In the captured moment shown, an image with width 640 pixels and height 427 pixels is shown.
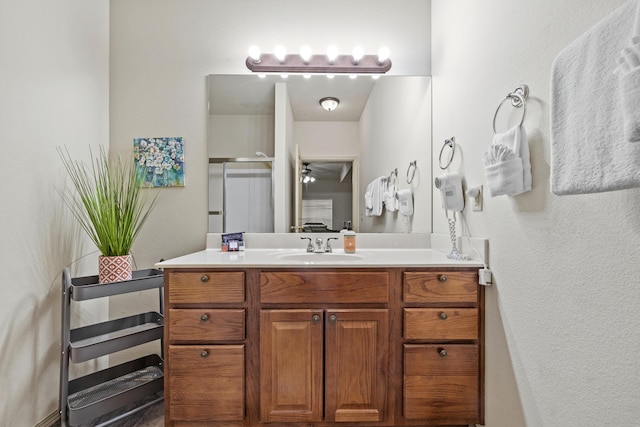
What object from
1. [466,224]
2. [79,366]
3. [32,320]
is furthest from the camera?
[79,366]

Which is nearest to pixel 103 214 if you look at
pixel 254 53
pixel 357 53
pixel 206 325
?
pixel 206 325

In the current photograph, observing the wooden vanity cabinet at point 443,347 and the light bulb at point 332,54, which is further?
the light bulb at point 332,54

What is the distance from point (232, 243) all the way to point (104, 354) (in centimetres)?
79

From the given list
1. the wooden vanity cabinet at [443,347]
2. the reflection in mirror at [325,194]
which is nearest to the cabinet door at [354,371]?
the wooden vanity cabinet at [443,347]

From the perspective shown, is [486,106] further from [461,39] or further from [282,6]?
[282,6]

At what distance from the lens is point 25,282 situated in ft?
4.31

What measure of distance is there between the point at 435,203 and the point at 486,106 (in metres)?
0.69

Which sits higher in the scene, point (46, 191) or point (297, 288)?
point (46, 191)

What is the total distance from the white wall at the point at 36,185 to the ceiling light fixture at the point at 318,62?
3.11 ft

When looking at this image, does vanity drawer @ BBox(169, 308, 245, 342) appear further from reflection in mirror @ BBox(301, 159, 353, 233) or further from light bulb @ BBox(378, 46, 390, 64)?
light bulb @ BBox(378, 46, 390, 64)

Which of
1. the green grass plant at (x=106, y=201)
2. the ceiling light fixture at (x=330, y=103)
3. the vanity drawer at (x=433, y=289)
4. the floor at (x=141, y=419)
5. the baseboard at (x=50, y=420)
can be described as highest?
the ceiling light fixture at (x=330, y=103)

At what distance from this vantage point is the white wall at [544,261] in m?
0.76

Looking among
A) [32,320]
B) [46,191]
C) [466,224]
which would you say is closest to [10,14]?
[46,191]

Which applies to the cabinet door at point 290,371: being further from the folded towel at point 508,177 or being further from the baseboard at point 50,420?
the baseboard at point 50,420
